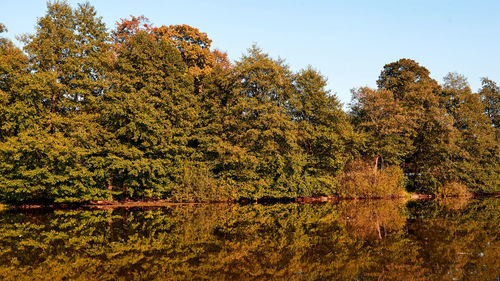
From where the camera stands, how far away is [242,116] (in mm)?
33688

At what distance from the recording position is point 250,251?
10.8 m

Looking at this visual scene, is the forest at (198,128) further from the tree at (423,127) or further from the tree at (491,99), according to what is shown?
the tree at (491,99)

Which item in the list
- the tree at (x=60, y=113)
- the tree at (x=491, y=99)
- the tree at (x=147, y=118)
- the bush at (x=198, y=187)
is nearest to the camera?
the tree at (x=60, y=113)

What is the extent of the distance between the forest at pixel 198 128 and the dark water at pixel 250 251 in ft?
34.7

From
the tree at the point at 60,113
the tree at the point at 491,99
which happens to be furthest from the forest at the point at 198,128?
the tree at the point at 491,99

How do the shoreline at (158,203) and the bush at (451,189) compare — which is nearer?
the shoreline at (158,203)

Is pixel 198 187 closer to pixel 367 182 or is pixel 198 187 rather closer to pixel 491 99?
pixel 367 182

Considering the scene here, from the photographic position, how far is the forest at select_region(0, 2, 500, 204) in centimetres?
2561

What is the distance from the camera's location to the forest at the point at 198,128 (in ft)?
84.0

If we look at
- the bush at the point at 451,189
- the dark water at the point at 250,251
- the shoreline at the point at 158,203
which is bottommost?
the dark water at the point at 250,251

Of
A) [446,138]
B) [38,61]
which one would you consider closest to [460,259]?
[38,61]

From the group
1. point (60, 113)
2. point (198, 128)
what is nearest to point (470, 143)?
point (198, 128)

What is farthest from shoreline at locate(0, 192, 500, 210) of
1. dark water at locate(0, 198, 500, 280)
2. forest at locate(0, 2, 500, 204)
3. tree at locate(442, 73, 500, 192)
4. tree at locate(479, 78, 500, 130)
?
tree at locate(479, 78, 500, 130)

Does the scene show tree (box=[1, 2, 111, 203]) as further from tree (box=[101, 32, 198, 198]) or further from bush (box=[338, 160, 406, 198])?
bush (box=[338, 160, 406, 198])
